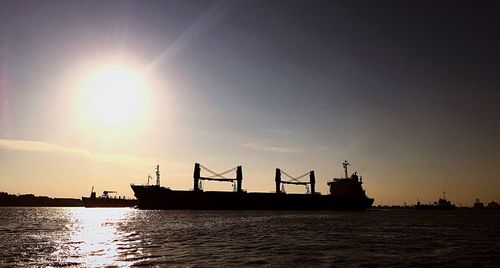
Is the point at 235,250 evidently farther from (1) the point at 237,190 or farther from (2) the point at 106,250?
(1) the point at 237,190

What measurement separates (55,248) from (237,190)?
74.7m

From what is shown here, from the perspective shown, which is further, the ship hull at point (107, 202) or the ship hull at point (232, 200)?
the ship hull at point (107, 202)

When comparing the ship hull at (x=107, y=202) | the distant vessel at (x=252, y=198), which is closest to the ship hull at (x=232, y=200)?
the distant vessel at (x=252, y=198)

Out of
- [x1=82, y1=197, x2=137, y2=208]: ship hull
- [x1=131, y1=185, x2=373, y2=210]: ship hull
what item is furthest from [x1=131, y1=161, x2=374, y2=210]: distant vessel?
[x1=82, y1=197, x2=137, y2=208]: ship hull

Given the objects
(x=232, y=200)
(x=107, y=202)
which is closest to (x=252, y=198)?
(x=232, y=200)

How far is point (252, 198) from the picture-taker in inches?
3661

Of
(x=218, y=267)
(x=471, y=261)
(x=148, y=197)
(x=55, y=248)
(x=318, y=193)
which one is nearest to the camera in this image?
→ (x=218, y=267)

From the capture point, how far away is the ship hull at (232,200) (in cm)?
8706

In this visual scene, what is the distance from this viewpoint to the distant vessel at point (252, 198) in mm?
87375

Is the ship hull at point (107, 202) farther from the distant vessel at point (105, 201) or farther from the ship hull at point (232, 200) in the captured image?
the ship hull at point (232, 200)

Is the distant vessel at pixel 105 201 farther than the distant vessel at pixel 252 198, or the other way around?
the distant vessel at pixel 105 201

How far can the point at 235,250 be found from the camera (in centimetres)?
1725

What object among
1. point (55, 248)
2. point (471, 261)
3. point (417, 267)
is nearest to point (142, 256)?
point (55, 248)

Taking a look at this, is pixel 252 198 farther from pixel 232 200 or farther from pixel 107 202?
pixel 107 202
